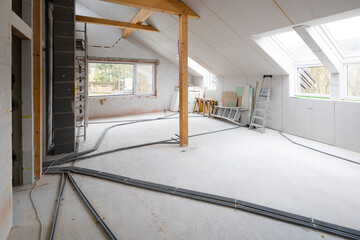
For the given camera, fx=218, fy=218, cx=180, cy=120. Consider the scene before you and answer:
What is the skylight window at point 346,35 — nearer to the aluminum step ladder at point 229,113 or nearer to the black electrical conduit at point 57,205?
the aluminum step ladder at point 229,113

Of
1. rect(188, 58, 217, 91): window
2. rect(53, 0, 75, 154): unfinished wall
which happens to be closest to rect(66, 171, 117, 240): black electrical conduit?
rect(53, 0, 75, 154): unfinished wall

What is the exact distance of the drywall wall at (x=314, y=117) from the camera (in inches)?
155

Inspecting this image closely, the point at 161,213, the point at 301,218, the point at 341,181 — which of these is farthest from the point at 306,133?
the point at 161,213

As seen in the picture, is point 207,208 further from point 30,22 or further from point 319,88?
point 319,88

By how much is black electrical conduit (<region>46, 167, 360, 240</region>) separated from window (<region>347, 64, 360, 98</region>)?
10.6 ft

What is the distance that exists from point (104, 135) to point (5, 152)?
3.24m

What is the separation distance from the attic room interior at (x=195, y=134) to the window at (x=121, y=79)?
0.32 feet

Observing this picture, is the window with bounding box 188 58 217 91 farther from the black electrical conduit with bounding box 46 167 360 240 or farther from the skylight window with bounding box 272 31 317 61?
the black electrical conduit with bounding box 46 167 360 240

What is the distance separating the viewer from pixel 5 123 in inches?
67.0

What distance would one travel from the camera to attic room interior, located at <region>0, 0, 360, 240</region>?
190cm

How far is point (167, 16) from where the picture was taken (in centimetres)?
525

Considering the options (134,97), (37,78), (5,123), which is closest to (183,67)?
(37,78)

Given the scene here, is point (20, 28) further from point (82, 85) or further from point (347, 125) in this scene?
Answer: point (347, 125)

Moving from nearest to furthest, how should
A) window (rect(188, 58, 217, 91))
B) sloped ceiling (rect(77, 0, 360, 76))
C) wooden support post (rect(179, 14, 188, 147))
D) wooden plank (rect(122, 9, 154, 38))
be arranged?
sloped ceiling (rect(77, 0, 360, 76))
wooden support post (rect(179, 14, 188, 147))
wooden plank (rect(122, 9, 154, 38))
window (rect(188, 58, 217, 91))
